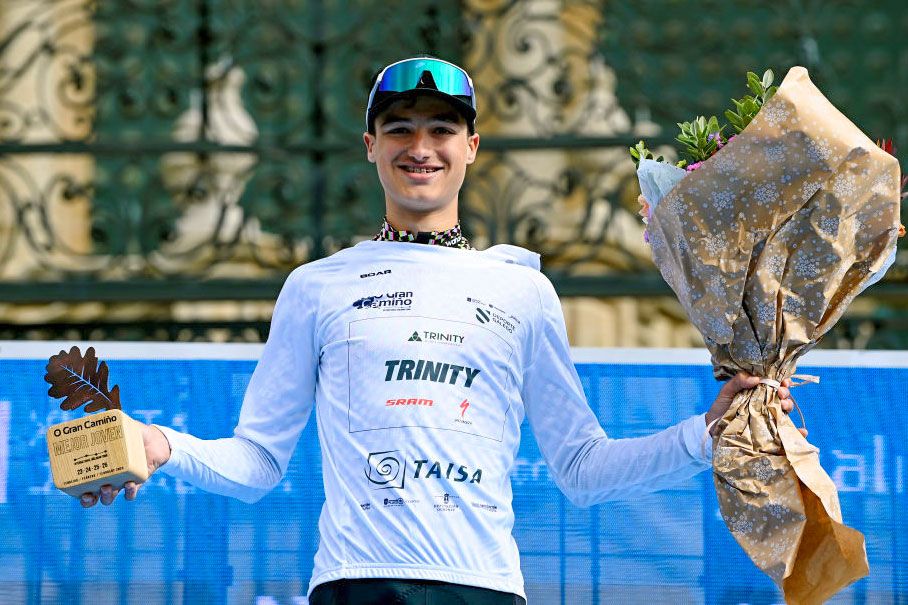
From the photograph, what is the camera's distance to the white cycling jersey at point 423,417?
116 inches

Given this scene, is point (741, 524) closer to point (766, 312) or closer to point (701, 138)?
point (766, 312)

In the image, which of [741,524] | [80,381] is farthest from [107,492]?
[741,524]

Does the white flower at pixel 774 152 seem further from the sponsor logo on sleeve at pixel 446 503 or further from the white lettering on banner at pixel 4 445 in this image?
the white lettering on banner at pixel 4 445

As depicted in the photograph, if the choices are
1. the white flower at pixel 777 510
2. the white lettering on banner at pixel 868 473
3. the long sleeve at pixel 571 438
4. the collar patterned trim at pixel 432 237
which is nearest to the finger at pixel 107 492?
the collar patterned trim at pixel 432 237

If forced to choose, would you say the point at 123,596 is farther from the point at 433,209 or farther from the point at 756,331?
the point at 756,331

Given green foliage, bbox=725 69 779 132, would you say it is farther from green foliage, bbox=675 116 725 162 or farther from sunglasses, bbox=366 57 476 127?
sunglasses, bbox=366 57 476 127

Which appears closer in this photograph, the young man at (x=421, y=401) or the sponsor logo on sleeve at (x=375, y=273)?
the young man at (x=421, y=401)

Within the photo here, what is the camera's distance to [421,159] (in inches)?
126

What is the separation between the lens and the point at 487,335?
10.3 feet

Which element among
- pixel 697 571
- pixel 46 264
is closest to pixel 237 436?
pixel 697 571

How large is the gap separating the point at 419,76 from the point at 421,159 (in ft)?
0.64

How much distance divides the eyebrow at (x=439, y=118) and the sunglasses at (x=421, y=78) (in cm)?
5

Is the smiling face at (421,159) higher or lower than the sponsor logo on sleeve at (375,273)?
higher

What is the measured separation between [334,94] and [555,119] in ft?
5.08
